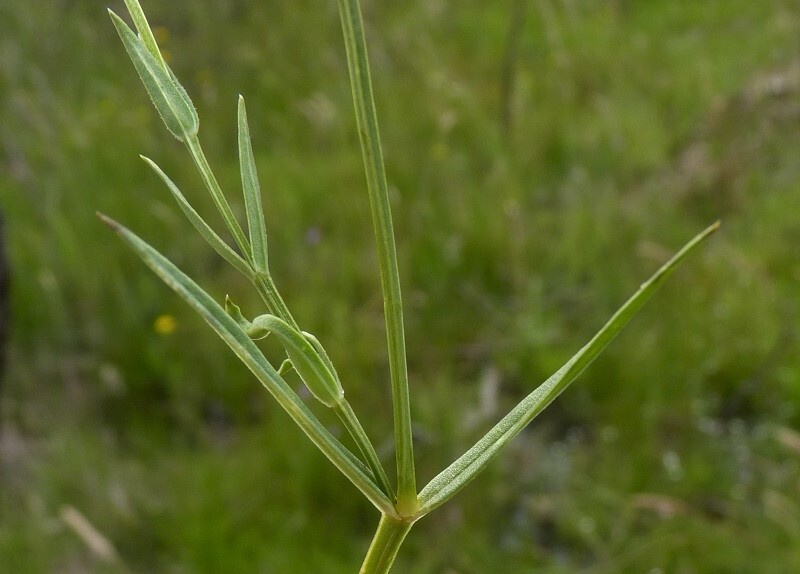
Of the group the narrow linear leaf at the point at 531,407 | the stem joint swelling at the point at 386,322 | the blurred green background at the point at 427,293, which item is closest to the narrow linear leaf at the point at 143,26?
the stem joint swelling at the point at 386,322

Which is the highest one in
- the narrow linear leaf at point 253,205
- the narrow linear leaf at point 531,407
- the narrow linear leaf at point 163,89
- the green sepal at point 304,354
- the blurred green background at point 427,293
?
the narrow linear leaf at point 163,89

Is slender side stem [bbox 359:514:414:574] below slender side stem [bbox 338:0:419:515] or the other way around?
below

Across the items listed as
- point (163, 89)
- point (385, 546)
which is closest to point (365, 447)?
point (385, 546)

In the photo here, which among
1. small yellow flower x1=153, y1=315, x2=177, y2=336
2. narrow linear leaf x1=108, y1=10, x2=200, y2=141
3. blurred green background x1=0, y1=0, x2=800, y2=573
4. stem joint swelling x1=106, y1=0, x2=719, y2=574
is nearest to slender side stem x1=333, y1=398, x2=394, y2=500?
stem joint swelling x1=106, y1=0, x2=719, y2=574

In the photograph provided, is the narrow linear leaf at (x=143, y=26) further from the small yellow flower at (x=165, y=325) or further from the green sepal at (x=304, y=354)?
the small yellow flower at (x=165, y=325)

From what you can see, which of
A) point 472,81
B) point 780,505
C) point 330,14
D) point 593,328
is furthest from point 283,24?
point 780,505

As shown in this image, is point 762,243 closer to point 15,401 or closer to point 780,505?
point 780,505

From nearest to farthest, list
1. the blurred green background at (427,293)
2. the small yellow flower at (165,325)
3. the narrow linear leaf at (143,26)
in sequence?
the narrow linear leaf at (143,26) < the blurred green background at (427,293) < the small yellow flower at (165,325)

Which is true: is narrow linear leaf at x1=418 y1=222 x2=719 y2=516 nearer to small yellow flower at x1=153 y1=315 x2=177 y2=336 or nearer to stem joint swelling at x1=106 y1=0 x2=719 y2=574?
stem joint swelling at x1=106 y1=0 x2=719 y2=574
